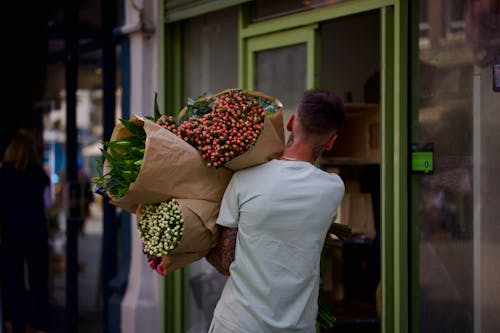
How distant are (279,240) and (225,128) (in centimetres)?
50

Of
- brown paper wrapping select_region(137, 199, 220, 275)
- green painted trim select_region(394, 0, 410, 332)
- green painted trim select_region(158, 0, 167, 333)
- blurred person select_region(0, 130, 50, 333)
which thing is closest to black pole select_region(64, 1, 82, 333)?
blurred person select_region(0, 130, 50, 333)

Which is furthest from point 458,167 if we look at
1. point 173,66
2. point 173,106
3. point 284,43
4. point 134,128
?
point 173,66

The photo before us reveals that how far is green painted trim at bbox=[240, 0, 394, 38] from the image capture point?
12.6 feet

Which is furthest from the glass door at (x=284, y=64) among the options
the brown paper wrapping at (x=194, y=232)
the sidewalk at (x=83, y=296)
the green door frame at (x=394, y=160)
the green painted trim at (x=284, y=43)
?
the sidewalk at (x=83, y=296)

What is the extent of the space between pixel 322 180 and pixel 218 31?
2835 mm

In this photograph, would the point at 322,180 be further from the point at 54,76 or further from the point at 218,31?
the point at 54,76

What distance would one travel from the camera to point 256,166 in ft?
8.68

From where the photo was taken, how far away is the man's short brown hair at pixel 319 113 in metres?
2.55

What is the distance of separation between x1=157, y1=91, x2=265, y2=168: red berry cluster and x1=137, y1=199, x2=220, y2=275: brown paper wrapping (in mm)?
189

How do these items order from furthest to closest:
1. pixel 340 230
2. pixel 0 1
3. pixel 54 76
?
pixel 54 76 < pixel 0 1 < pixel 340 230

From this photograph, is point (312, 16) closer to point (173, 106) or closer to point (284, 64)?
point (284, 64)

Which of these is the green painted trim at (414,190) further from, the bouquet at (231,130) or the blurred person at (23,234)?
the blurred person at (23,234)

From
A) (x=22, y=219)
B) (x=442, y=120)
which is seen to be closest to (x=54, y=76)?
(x=22, y=219)

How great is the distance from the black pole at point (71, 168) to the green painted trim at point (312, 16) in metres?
2.62
